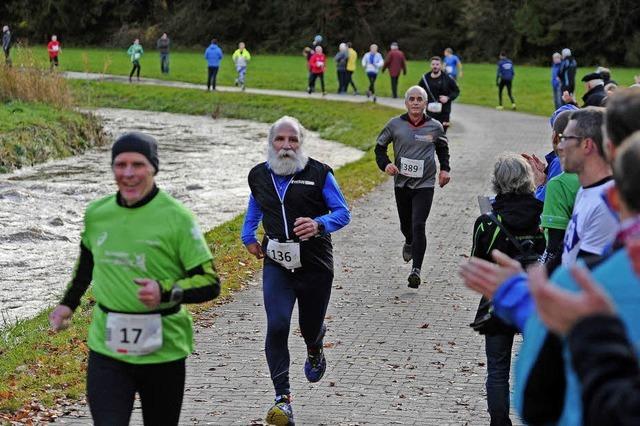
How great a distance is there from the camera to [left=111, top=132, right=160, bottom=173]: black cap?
17.0 feet

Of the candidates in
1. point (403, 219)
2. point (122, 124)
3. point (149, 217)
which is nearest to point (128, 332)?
point (149, 217)

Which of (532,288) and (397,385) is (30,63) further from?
(532,288)

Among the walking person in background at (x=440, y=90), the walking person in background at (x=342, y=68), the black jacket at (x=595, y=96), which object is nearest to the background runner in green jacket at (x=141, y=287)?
the black jacket at (x=595, y=96)

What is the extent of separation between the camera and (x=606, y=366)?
113 inches

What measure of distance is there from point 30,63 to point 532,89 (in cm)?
2260

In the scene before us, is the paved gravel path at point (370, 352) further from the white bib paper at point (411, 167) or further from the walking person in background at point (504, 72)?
the walking person in background at point (504, 72)

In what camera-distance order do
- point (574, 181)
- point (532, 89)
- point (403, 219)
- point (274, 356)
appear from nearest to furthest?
point (574, 181) < point (274, 356) < point (403, 219) < point (532, 89)

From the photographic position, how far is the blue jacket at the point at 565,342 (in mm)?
3027

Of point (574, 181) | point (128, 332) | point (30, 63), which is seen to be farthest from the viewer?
point (30, 63)

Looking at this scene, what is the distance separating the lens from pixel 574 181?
20.8 ft

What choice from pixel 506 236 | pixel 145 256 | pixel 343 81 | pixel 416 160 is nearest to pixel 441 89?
pixel 416 160

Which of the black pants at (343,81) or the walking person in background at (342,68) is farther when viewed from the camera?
the black pants at (343,81)

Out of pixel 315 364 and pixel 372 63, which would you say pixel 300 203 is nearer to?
pixel 315 364

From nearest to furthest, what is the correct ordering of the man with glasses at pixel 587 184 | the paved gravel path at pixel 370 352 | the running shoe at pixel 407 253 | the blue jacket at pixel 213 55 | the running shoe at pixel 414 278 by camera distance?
the man with glasses at pixel 587 184 → the paved gravel path at pixel 370 352 → the running shoe at pixel 414 278 → the running shoe at pixel 407 253 → the blue jacket at pixel 213 55
